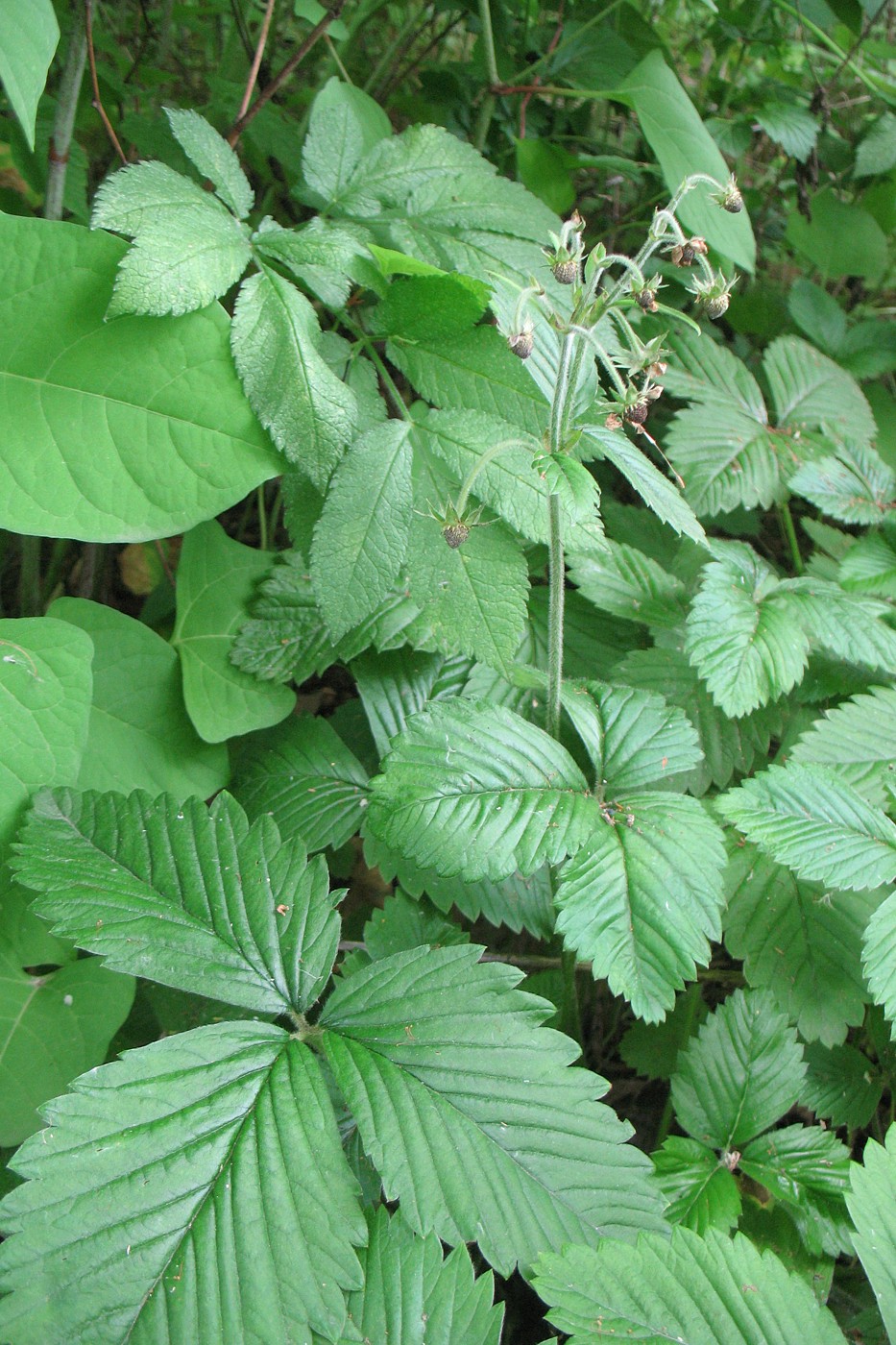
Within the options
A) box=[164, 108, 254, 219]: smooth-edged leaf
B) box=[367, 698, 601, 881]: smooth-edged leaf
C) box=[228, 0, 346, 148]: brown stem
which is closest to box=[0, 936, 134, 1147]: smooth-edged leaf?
box=[367, 698, 601, 881]: smooth-edged leaf

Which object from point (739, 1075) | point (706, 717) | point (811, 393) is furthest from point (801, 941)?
point (811, 393)

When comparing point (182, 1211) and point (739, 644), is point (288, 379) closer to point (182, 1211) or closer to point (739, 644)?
point (739, 644)

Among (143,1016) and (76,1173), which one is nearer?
(76,1173)

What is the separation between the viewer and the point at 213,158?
1198 mm

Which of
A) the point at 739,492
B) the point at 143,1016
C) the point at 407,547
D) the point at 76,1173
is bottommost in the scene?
the point at 143,1016

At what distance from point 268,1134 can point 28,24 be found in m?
1.05

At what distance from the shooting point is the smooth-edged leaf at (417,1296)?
85 centimetres

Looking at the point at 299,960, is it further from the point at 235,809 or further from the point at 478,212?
the point at 478,212

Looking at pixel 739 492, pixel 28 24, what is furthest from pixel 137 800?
pixel 739 492

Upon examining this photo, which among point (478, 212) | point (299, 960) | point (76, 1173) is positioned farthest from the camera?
point (478, 212)

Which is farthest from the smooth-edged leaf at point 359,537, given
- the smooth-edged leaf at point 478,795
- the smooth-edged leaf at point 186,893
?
the smooth-edged leaf at point 186,893

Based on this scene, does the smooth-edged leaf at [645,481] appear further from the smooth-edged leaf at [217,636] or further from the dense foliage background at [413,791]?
the smooth-edged leaf at [217,636]

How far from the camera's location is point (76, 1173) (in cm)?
83

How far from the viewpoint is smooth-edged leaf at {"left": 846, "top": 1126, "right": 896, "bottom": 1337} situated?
2.85 ft
